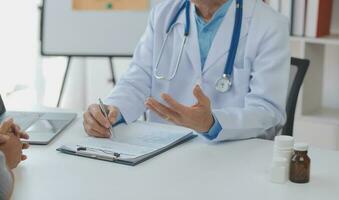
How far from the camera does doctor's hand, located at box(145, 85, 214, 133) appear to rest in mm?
1483

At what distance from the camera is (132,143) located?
1.57 meters

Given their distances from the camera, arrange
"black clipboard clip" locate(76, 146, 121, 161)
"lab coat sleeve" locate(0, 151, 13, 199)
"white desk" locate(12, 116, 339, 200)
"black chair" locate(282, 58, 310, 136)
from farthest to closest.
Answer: "black chair" locate(282, 58, 310, 136)
"black clipboard clip" locate(76, 146, 121, 161)
"white desk" locate(12, 116, 339, 200)
"lab coat sleeve" locate(0, 151, 13, 199)

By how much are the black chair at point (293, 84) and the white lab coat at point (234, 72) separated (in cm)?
16

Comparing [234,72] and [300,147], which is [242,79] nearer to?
[234,72]

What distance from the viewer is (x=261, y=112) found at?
171 cm

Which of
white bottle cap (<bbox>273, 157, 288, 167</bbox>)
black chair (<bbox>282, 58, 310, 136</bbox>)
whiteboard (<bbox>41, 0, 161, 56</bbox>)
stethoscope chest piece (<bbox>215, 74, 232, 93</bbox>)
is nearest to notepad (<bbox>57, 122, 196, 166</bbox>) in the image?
stethoscope chest piece (<bbox>215, 74, 232, 93</bbox>)

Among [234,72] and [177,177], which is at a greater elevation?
[234,72]

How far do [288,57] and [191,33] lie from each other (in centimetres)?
33

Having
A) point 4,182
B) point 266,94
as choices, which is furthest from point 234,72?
point 4,182

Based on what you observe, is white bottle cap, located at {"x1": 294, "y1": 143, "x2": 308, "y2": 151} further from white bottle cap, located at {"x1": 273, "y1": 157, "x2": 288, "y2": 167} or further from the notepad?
the notepad

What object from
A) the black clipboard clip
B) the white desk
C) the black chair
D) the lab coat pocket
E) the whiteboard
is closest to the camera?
the white desk

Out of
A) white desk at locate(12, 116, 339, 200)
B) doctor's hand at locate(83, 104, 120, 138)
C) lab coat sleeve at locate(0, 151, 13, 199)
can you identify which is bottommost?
white desk at locate(12, 116, 339, 200)

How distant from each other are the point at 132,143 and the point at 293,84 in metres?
0.67

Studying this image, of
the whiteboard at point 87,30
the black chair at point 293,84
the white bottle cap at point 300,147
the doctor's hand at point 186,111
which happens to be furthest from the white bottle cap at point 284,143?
the whiteboard at point 87,30
